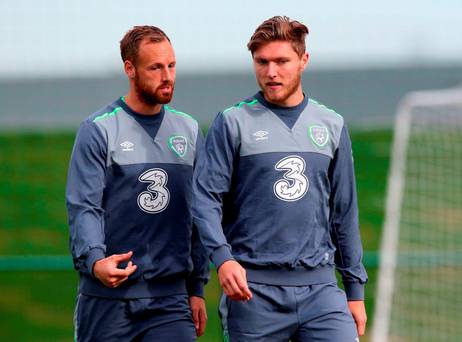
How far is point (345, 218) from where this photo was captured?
17.0 ft

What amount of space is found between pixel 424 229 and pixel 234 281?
5598 millimetres

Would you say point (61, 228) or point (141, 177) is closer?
point (141, 177)

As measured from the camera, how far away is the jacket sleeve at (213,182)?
4.88m

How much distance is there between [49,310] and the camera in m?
10.4

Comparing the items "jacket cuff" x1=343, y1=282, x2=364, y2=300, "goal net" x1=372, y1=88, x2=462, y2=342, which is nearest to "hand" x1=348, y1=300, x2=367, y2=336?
"jacket cuff" x1=343, y1=282, x2=364, y2=300

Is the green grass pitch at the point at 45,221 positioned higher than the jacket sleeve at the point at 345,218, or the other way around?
the jacket sleeve at the point at 345,218

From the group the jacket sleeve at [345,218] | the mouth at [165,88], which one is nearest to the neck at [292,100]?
the jacket sleeve at [345,218]

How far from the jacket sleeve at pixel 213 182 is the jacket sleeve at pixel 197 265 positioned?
457mm

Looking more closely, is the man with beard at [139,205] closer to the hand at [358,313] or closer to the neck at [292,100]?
the neck at [292,100]

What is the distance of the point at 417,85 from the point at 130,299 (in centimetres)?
981

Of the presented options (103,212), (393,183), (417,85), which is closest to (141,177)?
(103,212)

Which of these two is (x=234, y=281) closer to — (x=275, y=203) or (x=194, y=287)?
(x=275, y=203)

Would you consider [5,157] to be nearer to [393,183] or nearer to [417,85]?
[393,183]

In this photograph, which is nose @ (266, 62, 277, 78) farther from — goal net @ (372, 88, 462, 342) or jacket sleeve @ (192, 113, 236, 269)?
goal net @ (372, 88, 462, 342)
